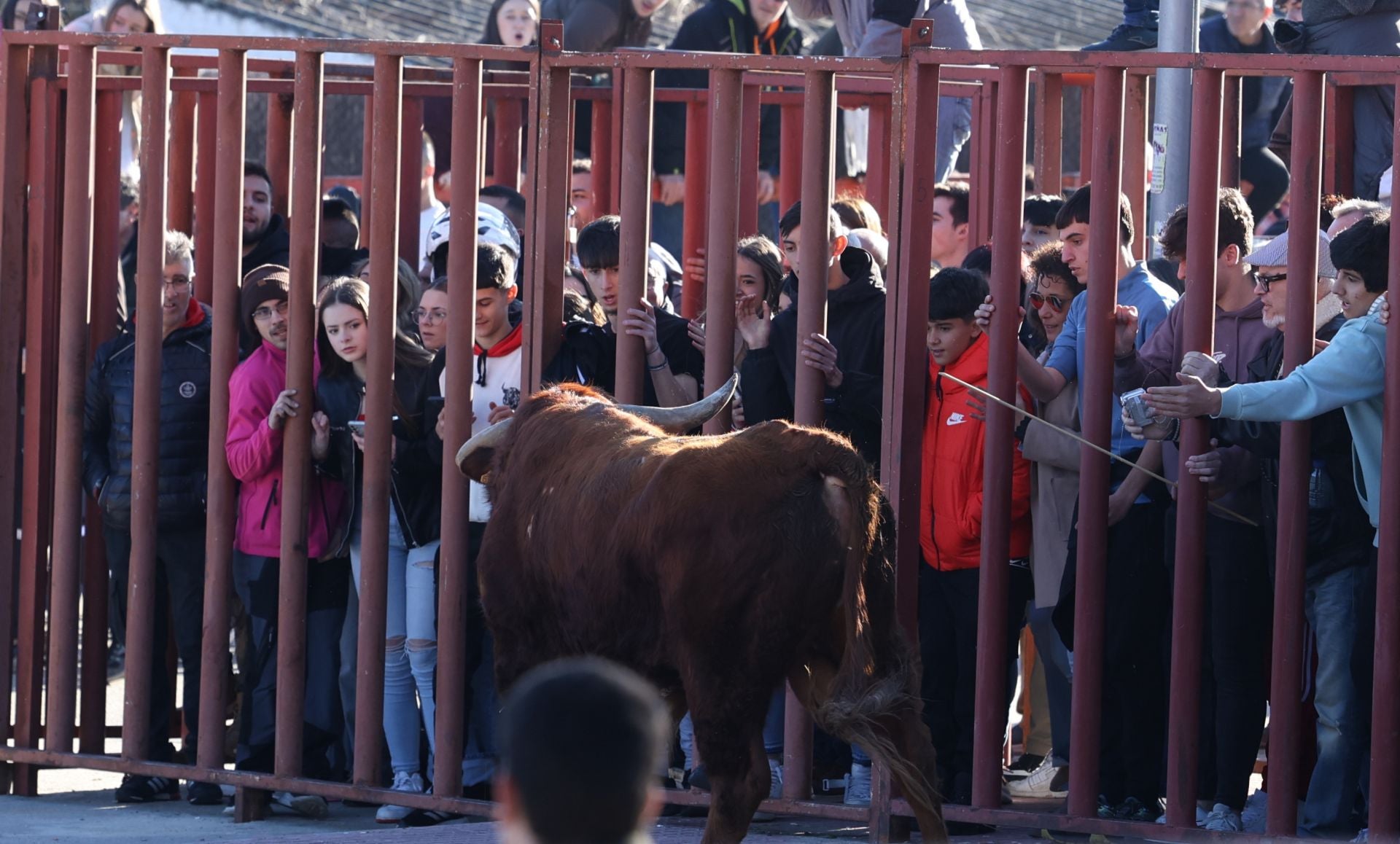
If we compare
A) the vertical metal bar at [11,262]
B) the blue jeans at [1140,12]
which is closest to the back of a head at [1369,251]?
the blue jeans at [1140,12]

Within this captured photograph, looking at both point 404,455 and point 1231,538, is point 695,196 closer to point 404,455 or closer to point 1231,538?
point 404,455

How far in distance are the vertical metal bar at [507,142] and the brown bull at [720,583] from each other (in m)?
3.74

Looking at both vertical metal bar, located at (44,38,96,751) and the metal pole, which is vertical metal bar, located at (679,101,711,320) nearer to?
the metal pole

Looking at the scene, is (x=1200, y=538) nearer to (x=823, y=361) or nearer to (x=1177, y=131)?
(x=823, y=361)

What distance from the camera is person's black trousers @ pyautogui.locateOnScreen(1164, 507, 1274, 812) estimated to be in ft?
17.7

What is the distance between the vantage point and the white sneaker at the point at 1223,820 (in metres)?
5.34

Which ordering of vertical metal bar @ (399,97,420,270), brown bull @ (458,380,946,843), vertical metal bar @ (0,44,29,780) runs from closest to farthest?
brown bull @ (458,380,946,843)
vertical metal bar @ (0,44,29,780)
vertical metal bar @ (399,97,420,270)

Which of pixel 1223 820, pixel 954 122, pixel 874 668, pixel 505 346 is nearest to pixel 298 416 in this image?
pixel 505 346

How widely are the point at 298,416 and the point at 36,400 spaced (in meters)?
1.11

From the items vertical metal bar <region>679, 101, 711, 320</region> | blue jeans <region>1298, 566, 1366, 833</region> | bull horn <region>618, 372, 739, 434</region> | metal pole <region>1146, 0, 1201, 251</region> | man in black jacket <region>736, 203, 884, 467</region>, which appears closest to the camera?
bull horn <region>618, 372, 739, 434</region>

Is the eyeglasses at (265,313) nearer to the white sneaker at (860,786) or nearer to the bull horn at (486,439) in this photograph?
the bull horn at (486,439)

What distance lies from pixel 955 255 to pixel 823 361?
2.49 m

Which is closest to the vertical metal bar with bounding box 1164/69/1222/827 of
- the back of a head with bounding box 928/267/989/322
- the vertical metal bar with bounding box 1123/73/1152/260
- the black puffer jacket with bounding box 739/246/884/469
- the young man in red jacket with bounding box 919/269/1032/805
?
the young man in red jacket with bounding box 919/269/1032/805

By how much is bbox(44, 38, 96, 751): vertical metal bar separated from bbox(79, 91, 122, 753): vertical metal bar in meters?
0.07
